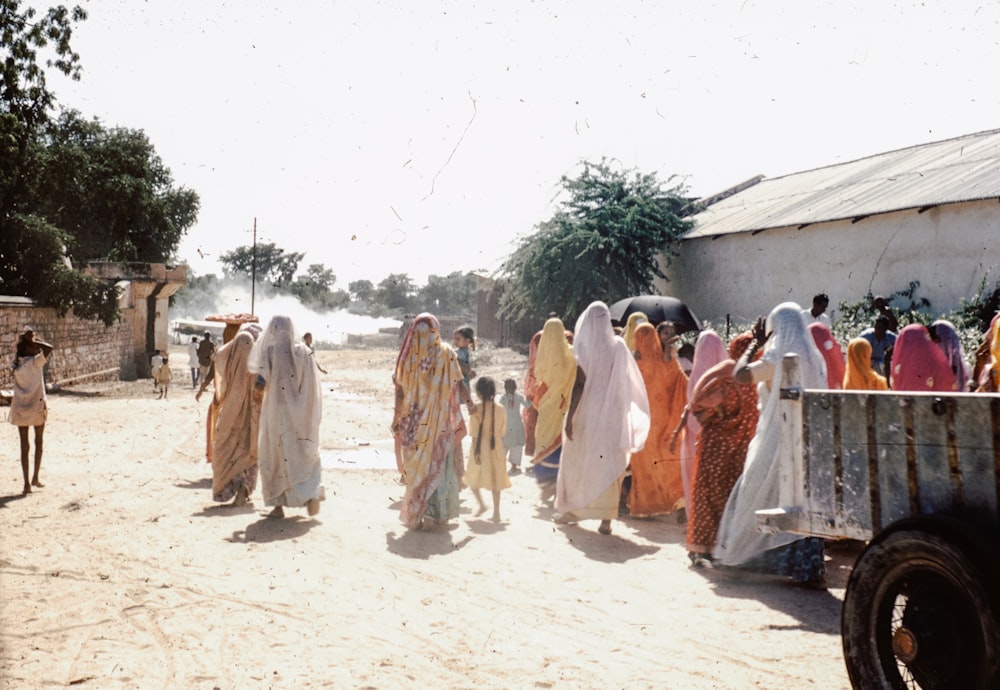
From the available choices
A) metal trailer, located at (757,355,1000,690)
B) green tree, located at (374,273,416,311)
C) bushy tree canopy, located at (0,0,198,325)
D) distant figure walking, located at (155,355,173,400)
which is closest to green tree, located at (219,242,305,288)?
green tree, located at (374,273,416,311)

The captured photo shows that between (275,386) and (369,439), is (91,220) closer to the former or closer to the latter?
(369,439)

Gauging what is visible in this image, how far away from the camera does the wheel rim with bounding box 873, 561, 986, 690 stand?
9.28ft

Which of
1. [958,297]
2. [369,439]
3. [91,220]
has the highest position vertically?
[91,220]

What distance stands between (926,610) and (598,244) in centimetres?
2125

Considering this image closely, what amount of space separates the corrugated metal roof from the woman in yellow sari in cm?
1077

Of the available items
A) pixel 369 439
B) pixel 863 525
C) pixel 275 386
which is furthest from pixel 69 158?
pixel 863 525

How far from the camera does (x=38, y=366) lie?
851 centimetres

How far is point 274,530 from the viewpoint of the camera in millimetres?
7012

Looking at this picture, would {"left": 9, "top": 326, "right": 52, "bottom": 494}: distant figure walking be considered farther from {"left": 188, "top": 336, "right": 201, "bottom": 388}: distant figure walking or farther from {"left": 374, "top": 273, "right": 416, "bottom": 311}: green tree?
{"left": 374, "top": 273, "right": 416, "bottom": 311}: green tree

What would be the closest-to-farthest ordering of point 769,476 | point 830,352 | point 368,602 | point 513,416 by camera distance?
point 368,602, point 769,476, point 830,352, point 513,416

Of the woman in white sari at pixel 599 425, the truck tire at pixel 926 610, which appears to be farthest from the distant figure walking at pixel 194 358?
the truck tire at pixel 926 610

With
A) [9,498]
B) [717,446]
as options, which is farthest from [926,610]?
[9,498]

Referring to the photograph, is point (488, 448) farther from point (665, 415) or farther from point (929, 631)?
point (929, 631)

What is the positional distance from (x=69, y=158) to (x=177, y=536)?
21.5 metres
